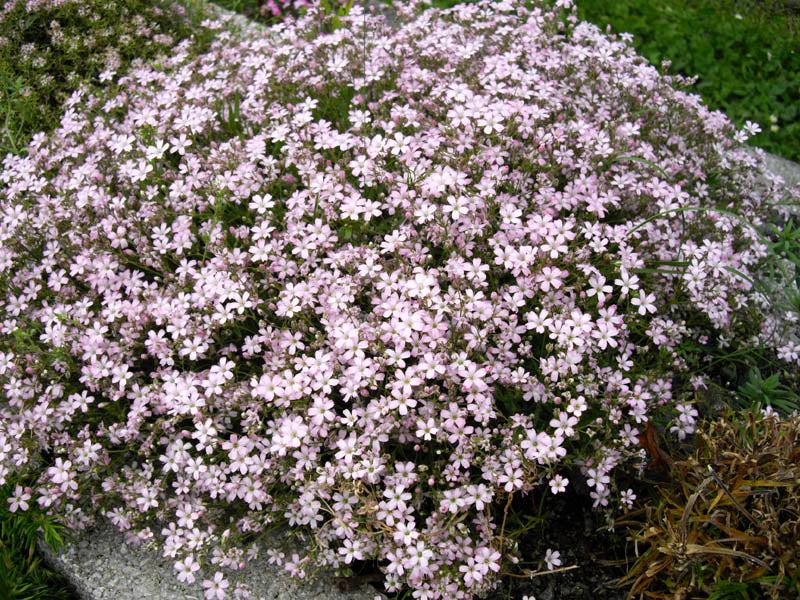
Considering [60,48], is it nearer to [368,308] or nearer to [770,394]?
[368,308]

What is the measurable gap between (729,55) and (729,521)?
6290 millimetres

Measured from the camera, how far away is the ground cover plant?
18.6 feet

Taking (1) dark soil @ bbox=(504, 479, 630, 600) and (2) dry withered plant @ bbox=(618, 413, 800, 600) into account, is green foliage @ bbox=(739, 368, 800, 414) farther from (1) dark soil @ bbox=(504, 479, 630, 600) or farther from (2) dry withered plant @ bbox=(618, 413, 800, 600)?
(1) dark soil @ bbox=(504, 479, 630, 600)

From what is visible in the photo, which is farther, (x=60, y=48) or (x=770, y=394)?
(x=60, y=48)

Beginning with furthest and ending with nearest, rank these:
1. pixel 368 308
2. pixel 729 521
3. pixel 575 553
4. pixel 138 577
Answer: pixel 368 308 → pixel 575 553 → pixel 138 577 → pixel 729 521

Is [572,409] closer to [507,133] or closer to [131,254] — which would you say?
[507,133]

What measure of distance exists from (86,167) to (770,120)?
21.6ft

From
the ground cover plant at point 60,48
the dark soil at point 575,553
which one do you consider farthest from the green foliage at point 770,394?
the ground cover plant at point 60,48

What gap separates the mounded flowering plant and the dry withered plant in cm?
23

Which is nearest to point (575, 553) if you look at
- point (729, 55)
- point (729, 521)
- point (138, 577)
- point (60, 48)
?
point (729, 521)

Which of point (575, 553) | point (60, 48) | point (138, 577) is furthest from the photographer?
point (60, 48)

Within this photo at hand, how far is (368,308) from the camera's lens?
3.83m

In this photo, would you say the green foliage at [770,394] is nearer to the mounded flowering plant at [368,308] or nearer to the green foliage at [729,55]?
the mounded flowering plant at [368,308]

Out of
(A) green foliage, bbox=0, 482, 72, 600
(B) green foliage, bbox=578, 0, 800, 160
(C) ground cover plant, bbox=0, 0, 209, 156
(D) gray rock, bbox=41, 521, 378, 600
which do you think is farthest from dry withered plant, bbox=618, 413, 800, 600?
(C) ground cover plant, bbox=0, 0, 209, 156
